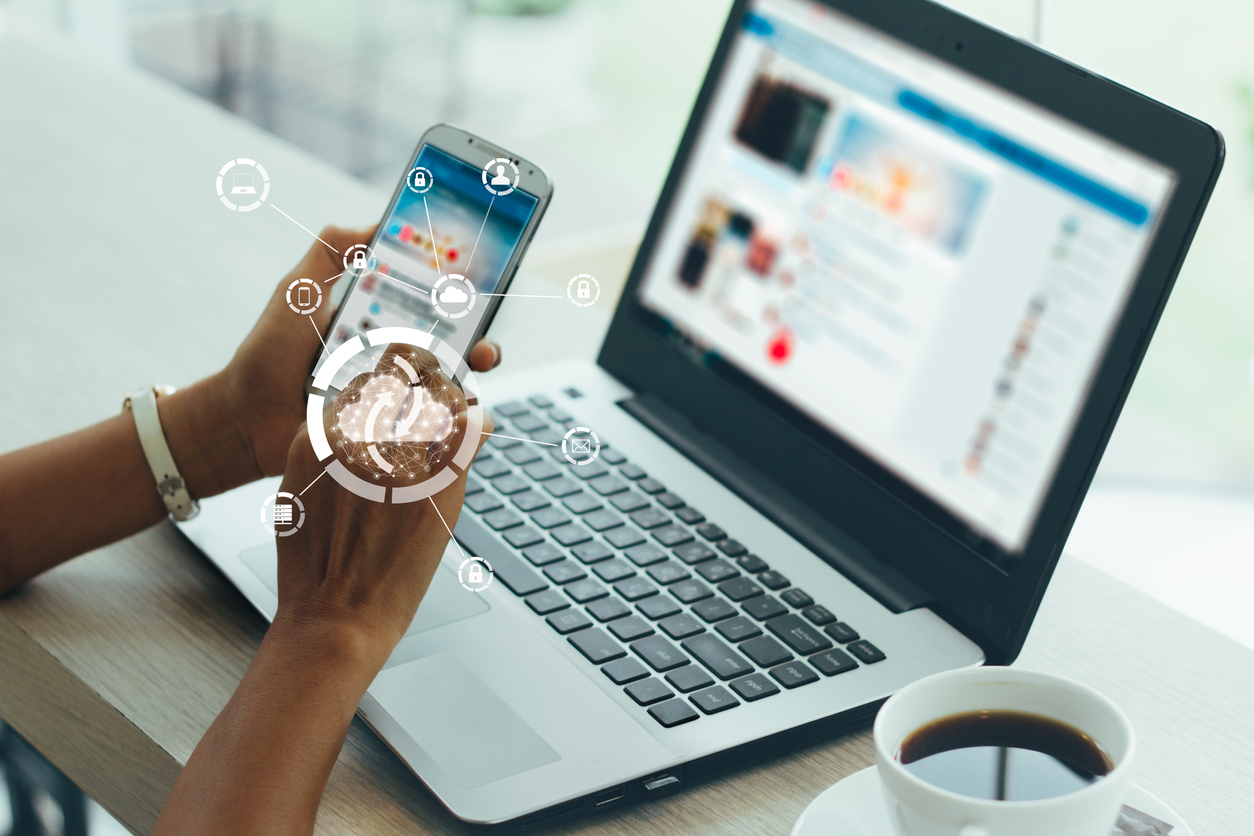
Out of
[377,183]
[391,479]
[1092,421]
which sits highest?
[1092,421]

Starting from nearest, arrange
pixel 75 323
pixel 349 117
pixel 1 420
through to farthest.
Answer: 1. pixel 1 420
2. pixel 75 323
3. pixel 349 117

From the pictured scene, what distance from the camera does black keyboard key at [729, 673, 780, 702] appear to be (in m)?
0.53

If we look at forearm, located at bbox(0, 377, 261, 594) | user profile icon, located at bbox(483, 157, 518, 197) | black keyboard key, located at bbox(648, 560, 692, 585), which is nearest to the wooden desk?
forearm, located at bbox(0, 377, 261, 594)

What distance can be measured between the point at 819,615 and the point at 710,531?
3.6 inches

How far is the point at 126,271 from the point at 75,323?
0.09m

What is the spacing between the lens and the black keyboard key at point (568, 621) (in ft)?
1.85

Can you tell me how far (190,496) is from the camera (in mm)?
638

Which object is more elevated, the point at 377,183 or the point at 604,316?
the point at 604,316

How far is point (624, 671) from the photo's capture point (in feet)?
1.76

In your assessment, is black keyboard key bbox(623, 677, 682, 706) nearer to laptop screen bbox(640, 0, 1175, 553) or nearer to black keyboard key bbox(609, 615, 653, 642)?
black keyboard key bbox(609, 615, 653, 642)

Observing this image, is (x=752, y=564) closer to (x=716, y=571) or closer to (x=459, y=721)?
(x=716, y=571)

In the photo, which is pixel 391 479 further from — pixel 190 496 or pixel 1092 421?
pixel 1092 421

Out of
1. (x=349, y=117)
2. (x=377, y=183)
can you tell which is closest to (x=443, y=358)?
(x=377, y=183)

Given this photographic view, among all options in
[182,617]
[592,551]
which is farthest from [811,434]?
[182,617]
